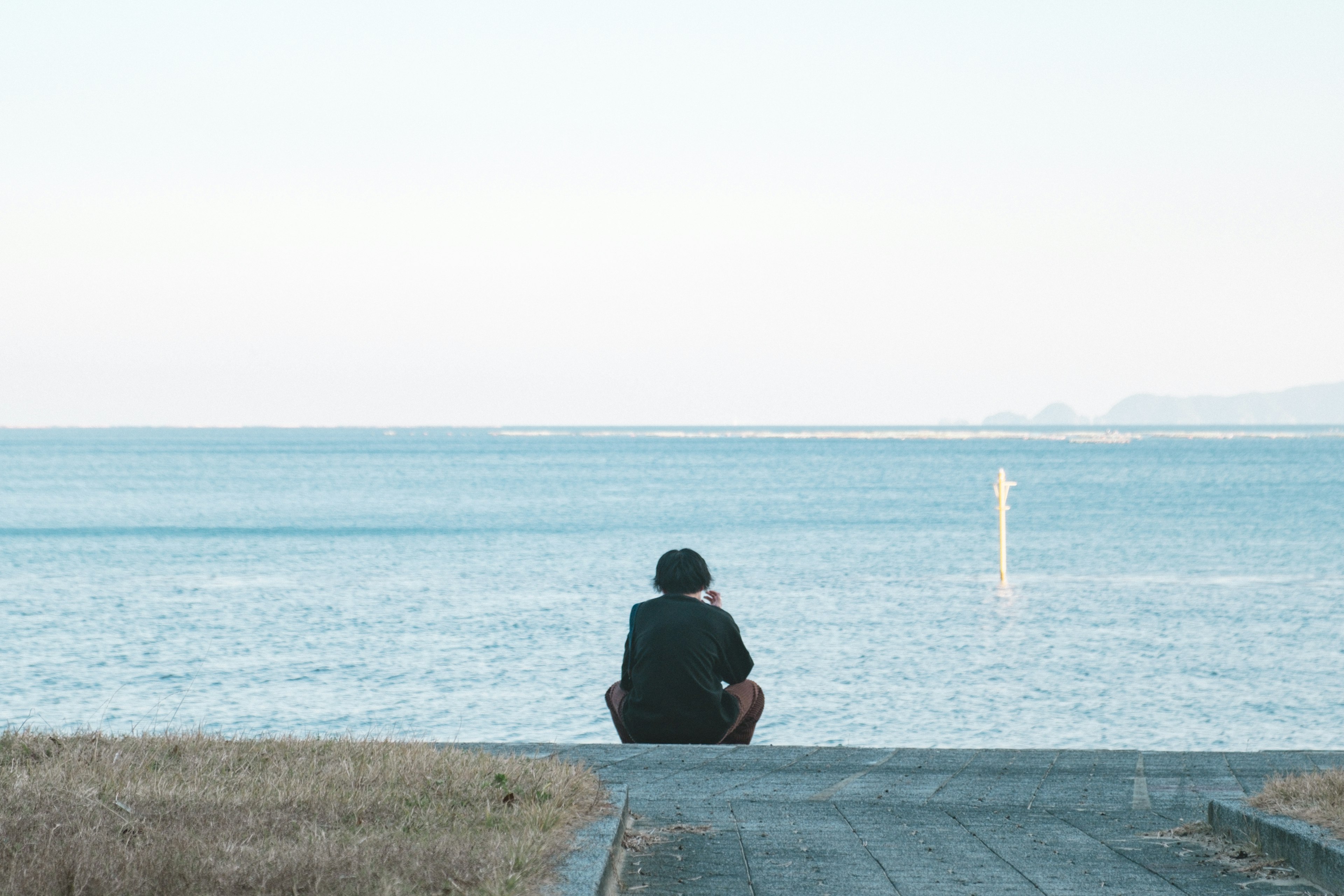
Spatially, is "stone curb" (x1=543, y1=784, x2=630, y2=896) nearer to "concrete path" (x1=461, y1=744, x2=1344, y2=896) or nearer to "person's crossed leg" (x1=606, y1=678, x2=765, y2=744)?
"concrete path" (x1=461, y1=744, x2=1344, y2=896)

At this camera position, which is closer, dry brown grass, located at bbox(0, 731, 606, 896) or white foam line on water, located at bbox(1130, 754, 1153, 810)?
dry brown grass, located at bbox(0, 731, 606, 896)

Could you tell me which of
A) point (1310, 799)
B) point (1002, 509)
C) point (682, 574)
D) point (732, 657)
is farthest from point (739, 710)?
point (1002, 509)

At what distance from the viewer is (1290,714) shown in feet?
61.7

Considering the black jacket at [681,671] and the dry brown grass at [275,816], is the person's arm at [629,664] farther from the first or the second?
the dry brown grass at [275,816]

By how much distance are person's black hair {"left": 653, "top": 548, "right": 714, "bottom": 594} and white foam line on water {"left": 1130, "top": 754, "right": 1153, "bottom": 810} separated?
103 inches

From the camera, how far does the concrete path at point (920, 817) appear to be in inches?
201

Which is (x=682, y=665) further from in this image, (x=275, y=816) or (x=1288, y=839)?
(x=1288, y=839)

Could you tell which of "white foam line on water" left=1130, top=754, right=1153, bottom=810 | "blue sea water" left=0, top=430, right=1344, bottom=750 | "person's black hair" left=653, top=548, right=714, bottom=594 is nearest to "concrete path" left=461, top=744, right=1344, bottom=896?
"white foam line on water" left=1130, top=754, right=1153, bottom=810

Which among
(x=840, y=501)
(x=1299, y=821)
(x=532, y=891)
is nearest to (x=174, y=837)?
(x=532, y=891)

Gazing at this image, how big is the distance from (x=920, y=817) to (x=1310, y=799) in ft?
5.69

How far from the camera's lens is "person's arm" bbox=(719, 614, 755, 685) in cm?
793

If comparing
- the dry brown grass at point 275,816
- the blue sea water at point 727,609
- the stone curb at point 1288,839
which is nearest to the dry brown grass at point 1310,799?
the stone curb at point 1288,839

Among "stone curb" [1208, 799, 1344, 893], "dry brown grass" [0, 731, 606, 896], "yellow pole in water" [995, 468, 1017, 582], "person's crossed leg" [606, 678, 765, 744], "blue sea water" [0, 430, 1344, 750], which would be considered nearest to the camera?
"dry brown grass" [0, 731, 606, 896]

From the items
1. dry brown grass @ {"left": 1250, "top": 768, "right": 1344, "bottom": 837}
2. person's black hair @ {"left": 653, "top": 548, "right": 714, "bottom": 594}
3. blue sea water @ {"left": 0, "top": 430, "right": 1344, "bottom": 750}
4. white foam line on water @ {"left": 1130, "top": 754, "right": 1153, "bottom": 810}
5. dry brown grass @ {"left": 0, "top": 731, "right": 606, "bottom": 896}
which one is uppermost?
person's black hair @ {"left": 653, "top": 548, "right": 714, "bottom": 594}
